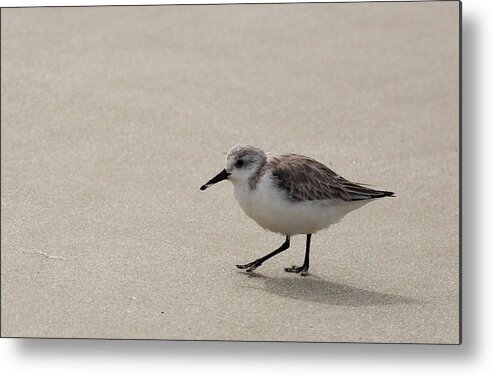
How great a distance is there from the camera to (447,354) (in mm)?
3551

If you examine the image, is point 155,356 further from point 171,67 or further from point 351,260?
point 171,67

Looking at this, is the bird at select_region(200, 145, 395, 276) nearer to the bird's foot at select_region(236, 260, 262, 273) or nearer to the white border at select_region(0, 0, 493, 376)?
the bird's foot at select_region(236, 260, 262, 273)

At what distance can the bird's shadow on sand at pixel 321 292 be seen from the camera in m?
3.71

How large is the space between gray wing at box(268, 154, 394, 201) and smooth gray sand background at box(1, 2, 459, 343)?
35 cm

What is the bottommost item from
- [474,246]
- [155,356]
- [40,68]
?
[155,356]

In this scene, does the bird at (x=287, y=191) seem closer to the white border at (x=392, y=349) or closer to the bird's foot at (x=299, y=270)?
the bird's foot at (x=299, y=270)

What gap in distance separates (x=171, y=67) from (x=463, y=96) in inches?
73.3

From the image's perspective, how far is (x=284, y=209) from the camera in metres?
3.67

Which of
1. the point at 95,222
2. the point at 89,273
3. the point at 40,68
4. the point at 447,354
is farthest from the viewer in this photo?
the point at 40,68

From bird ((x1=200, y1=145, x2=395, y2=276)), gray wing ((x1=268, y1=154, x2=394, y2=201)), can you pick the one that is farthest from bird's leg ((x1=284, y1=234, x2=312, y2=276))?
gray wing ((x1=268, y1=154, x2=394, y2=201))

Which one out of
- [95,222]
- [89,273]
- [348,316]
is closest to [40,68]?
[95,222]

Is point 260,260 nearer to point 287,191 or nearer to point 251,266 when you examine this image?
point 251,266

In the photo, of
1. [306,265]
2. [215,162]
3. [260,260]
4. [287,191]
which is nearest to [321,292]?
[306,265]

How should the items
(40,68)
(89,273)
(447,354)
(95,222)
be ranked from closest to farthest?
(447,354) < (89,273) < (95,222) < (40,68)
